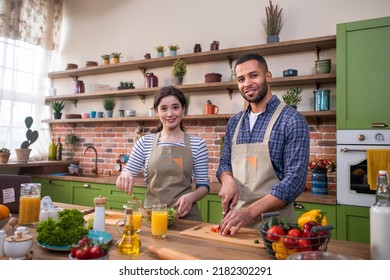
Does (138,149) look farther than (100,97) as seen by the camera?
No

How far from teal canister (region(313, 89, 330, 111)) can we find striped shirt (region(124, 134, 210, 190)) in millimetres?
1512

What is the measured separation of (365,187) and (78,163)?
12.8ft

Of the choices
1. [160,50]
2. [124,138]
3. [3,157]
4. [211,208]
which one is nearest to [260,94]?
[211,208]

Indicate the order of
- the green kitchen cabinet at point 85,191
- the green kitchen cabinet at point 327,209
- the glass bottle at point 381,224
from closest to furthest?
the glass bottle at point 381,224 < the green kitchen cabinet at point 327,209 < the green kitchen cabinet at point 85,191

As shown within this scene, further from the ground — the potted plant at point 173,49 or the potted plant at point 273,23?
the potted plant at point 273,23

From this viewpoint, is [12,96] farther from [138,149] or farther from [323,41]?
[323,41]

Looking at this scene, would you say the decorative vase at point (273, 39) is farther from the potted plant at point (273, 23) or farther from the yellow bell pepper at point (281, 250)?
the yellow bell pepper at point (281, 250)

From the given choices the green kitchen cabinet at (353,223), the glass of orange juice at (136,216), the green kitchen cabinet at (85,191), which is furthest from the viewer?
the green kitchen cabinet at (85,191)

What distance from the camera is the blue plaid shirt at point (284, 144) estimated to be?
1.64 m

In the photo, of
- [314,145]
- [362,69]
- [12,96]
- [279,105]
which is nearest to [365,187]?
[314,145]

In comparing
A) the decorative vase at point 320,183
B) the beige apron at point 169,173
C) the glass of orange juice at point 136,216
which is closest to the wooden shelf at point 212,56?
the decorative vase at point 320,183

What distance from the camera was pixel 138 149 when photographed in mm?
2279

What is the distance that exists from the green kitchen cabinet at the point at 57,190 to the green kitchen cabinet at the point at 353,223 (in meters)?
3.17

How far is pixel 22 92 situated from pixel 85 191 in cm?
194
